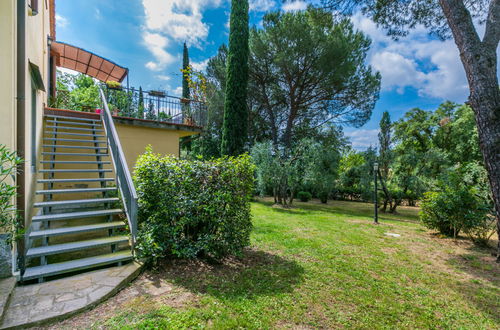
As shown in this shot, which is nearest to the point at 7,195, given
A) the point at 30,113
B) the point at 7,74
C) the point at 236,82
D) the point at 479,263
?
the point at 7,74

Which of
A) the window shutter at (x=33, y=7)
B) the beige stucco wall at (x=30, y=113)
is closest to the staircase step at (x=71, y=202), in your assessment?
the beige stucco wall at (x=30, y=113)

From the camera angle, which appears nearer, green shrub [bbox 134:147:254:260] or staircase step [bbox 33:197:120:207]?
green shrub [bbox 134:147:254:260]

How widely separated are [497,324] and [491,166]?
2820mm

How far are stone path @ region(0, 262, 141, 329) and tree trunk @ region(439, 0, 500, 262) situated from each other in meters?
6.04

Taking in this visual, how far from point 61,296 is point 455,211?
772 centimetres

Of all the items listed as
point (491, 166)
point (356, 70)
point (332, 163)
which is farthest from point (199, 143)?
point (491, 166)

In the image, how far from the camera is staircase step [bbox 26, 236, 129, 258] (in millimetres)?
2742

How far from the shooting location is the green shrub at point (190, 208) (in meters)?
3.13

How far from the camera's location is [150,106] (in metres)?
7.37

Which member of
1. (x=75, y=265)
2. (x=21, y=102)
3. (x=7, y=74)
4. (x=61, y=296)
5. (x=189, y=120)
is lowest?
(x=61, y=296)

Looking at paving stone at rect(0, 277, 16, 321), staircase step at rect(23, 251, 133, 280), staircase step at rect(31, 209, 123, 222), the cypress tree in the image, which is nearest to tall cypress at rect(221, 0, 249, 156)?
the cypress tree

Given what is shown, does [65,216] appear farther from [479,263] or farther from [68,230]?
[479,263]

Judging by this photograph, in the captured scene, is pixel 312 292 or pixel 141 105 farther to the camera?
pixel 141 105

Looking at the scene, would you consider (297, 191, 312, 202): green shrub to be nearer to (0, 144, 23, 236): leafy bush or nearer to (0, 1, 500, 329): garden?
(0, 1, 500, 329): garden
